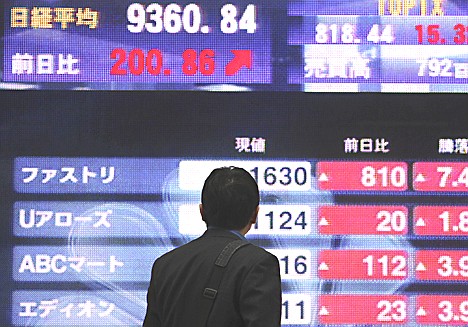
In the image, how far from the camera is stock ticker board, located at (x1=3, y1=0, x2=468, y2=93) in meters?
3.31

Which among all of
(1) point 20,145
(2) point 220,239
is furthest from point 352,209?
(2) point 220,239

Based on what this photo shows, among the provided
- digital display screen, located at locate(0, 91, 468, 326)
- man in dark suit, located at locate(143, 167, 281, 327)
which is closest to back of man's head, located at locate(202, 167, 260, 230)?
man in dark suit, located at locate(143, 167, 281, 327)

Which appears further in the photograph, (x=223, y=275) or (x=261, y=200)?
(x=261, y=200)

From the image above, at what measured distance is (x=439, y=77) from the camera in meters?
3.34

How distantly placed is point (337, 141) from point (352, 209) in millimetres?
252

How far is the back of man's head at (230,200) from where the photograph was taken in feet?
6.05

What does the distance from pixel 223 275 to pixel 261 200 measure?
1.50 meters

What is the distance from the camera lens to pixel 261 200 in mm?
3264

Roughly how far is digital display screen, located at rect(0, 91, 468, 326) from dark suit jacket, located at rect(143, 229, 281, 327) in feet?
4.62

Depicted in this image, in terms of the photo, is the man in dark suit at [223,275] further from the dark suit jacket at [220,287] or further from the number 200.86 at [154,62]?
the number 200.86 at [154,62]

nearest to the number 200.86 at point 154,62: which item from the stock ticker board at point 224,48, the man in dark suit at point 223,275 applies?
the stock ticker board at point 224,48

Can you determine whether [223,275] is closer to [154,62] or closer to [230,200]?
[230,200]

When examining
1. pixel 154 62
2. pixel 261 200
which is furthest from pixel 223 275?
pixel 154 62

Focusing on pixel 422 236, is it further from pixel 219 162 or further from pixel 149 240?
pixel 149 240
